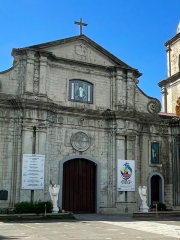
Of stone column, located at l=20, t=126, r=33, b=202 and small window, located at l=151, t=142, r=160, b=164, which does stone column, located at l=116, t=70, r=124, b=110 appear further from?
stone column, located at l=20, t=126, r=33, b=202

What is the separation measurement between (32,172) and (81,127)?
4.66m

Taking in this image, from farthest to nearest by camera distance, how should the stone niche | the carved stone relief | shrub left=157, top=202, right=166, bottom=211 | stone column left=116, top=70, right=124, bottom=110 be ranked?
the carved stone relief, stone column left=116, top=70, right=124, bottom=110, shrub left=157, top=202, right=166, bottom=211, the stone niche

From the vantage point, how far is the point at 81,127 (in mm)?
23969

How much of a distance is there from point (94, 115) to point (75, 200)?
5.85 meters

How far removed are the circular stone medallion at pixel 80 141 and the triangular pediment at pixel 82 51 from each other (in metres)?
5.46

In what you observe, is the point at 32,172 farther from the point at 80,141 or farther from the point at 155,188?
the point at 155,188

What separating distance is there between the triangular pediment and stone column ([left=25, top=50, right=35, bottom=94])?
0.77 meters

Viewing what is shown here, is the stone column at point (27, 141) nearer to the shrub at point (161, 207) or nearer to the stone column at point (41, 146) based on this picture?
the stone column at point (41, 146)

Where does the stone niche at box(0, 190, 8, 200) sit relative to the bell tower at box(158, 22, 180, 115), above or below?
below

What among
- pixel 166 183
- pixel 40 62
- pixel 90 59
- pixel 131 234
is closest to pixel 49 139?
pixel 40 62

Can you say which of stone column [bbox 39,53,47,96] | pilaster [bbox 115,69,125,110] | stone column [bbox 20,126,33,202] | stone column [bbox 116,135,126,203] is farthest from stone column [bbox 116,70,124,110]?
stone column [bbox 20,126,33,202]

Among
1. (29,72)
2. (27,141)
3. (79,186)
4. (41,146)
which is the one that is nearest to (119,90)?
(29,72)

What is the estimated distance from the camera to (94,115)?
24.4 metres

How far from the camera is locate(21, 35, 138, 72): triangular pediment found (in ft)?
80.3
